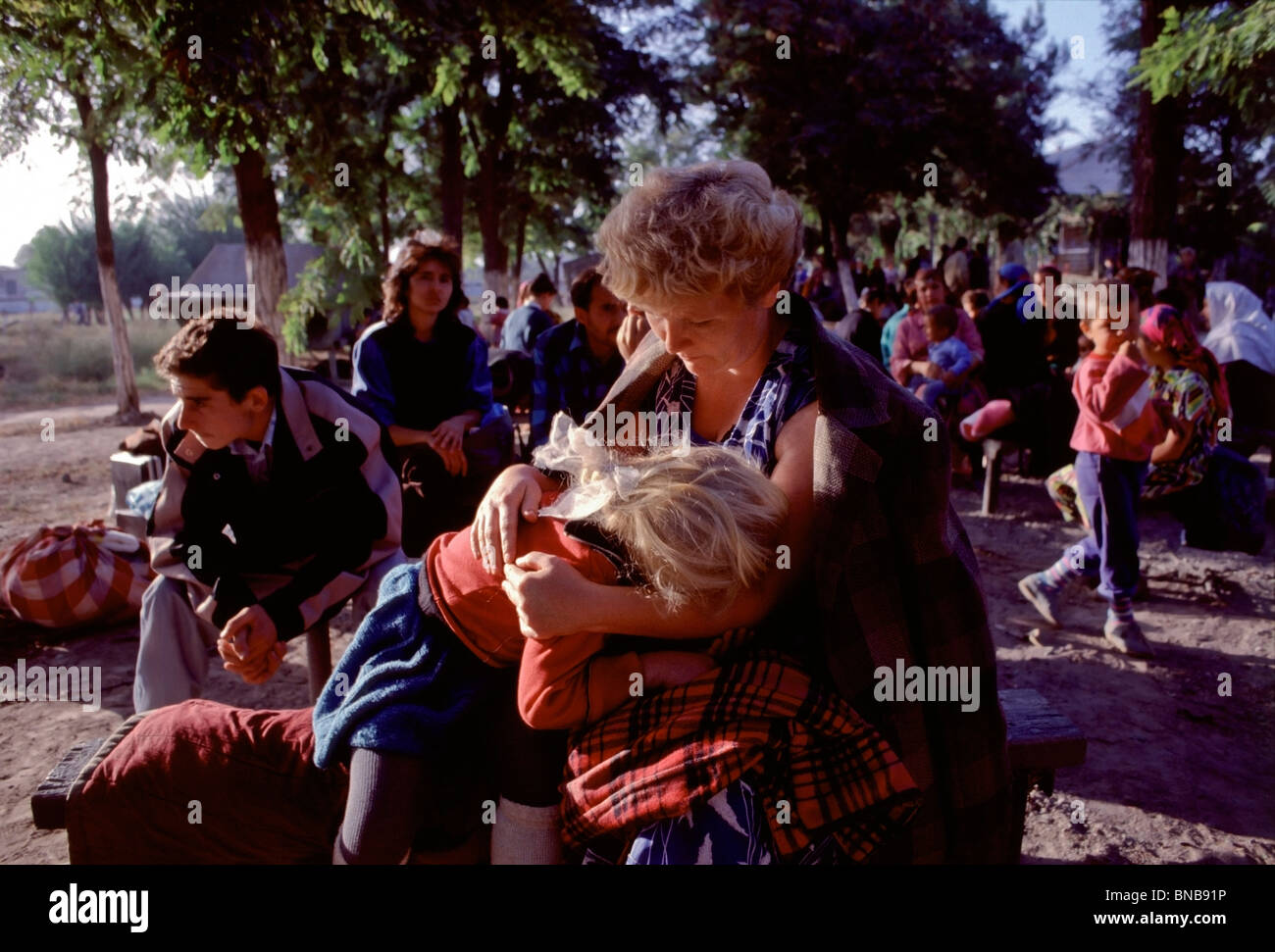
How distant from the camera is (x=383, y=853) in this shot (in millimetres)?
1877

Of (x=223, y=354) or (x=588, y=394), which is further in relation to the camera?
(x=588, y=394)

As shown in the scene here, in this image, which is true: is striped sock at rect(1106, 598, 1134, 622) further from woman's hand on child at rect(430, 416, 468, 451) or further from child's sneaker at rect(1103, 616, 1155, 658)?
woman's hand on child at rect(430, 416, 468, 451)

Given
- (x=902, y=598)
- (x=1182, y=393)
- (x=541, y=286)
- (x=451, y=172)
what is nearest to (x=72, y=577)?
(x=902, y=598)

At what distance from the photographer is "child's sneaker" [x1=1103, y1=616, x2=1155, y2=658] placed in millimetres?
4660

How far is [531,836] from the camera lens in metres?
1.83

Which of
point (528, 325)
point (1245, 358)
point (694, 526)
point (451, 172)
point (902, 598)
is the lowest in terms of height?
point (902, 598)

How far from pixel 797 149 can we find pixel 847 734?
22.3 m

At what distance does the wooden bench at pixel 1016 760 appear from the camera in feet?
6.73

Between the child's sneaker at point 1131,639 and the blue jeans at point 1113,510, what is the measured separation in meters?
0.16

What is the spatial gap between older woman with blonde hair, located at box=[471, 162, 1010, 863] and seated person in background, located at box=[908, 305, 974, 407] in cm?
609

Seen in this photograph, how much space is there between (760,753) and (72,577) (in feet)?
15.7

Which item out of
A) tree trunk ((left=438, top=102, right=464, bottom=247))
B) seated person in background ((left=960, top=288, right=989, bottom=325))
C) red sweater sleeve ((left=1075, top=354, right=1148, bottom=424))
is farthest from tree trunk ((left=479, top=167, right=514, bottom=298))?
red sweater sleeve ((left=1075, top=354, right=1148, bottom=424))

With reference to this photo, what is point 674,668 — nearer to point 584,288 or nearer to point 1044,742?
point 1044,742
